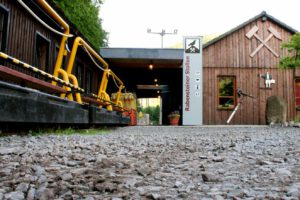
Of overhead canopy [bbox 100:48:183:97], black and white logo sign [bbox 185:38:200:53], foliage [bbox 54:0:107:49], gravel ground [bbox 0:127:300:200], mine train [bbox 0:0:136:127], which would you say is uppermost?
foliage [bbox 54:0:107:49]

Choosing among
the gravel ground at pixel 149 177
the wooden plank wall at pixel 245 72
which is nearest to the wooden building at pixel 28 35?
the gravel ground at pixel 149 177

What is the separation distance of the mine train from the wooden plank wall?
700cm

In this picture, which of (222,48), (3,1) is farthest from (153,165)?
(222,48)

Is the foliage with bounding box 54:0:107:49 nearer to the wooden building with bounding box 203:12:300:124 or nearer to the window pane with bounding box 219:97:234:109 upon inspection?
the wooden building with bounding box 203:12:300:124

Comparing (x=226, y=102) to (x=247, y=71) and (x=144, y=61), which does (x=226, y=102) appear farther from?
(x=144, y=61)

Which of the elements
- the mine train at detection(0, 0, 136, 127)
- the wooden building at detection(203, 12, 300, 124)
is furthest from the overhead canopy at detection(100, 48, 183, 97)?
the wooden building at detection(203, 12, 300, 124)

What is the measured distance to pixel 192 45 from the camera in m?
14.8

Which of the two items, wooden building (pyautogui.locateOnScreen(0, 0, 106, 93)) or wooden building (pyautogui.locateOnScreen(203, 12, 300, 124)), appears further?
wooden building (pyautogui.locateOnScreen(203, 12, 300, 124))

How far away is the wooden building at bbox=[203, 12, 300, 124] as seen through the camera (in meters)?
16.6

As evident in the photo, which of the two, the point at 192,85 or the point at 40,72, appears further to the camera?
the point at 192,85

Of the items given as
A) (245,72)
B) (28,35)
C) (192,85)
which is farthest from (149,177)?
(245,72)

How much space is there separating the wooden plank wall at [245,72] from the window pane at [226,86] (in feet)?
1.15

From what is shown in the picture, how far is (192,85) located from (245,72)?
160 inches

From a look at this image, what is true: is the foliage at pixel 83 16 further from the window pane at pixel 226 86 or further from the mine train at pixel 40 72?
the window pane at pixel 226 86
